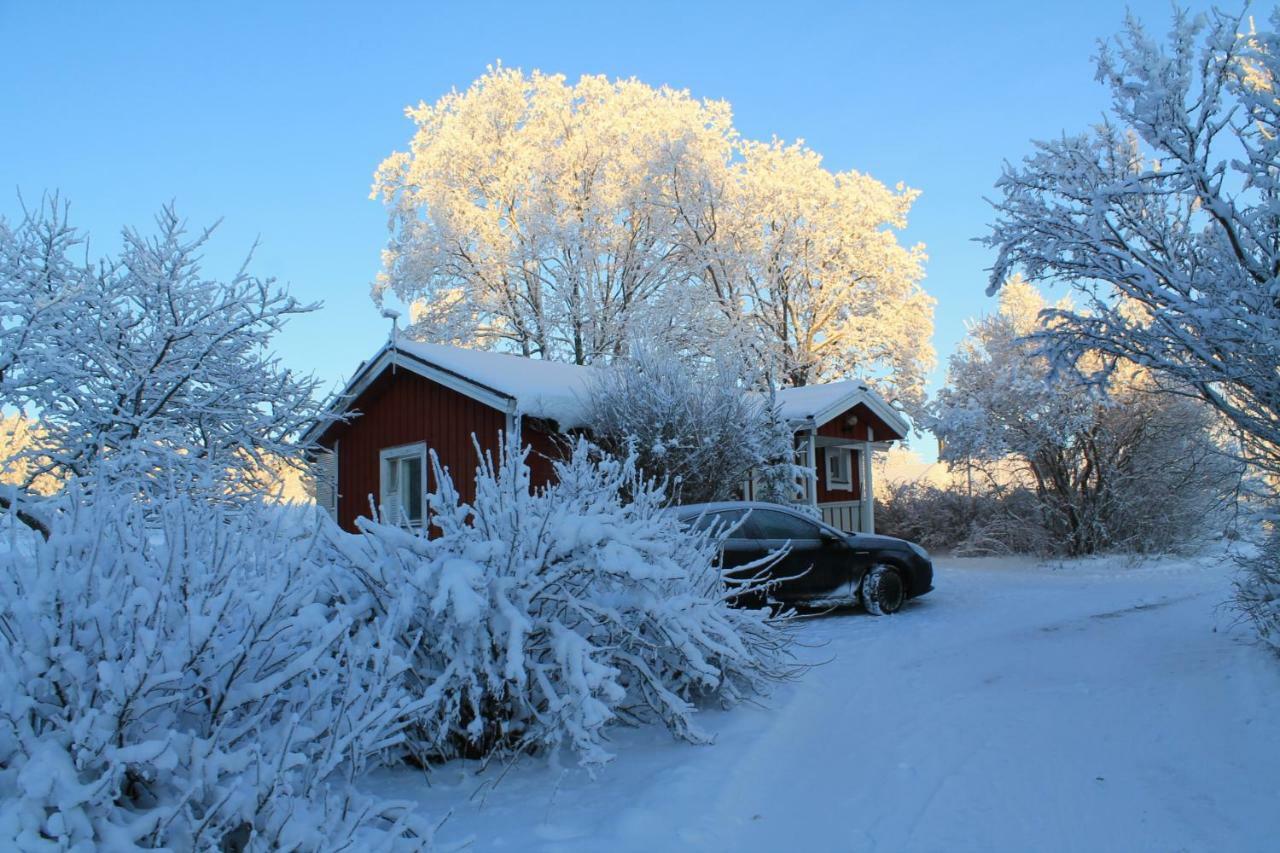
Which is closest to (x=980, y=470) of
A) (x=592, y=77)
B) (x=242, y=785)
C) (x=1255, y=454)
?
(x=1255, y=454)

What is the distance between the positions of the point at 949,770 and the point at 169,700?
3.68 metres

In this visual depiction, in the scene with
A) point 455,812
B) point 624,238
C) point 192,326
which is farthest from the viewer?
point 624,238

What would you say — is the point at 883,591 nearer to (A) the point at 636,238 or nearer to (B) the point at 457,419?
(B) the point at 457,419

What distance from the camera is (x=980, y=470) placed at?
17.7 metres

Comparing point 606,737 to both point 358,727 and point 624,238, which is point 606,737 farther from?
point 624,238

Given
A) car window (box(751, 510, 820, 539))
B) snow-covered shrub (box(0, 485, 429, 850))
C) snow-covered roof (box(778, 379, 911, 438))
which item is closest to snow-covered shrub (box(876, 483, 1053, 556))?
snow-covered roof (box(778, 379, 911, 438))

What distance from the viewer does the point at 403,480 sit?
51.2 ft

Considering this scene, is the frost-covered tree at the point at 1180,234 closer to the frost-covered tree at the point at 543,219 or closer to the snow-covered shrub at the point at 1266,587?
the snow-covered shrub at the point at 1266,587

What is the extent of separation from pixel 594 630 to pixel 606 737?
647 millimetres

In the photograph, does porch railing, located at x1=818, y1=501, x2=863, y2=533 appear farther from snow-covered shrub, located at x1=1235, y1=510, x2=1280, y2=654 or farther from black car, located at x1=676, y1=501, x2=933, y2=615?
snow-covered shrub, located at x1=1235, y1=510, x2=1280, y2=654

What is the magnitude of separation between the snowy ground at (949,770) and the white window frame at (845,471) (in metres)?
12.8

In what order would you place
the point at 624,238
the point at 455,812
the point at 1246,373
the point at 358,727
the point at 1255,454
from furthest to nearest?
1. the point at 624,238
2. the point at 1255,454
3. the point at 1246,373
4. the point at 455,812
5. the point at 358,727

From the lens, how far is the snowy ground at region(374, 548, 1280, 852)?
3.82 metres

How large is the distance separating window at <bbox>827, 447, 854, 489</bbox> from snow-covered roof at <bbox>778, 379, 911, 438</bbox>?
1.63 m
